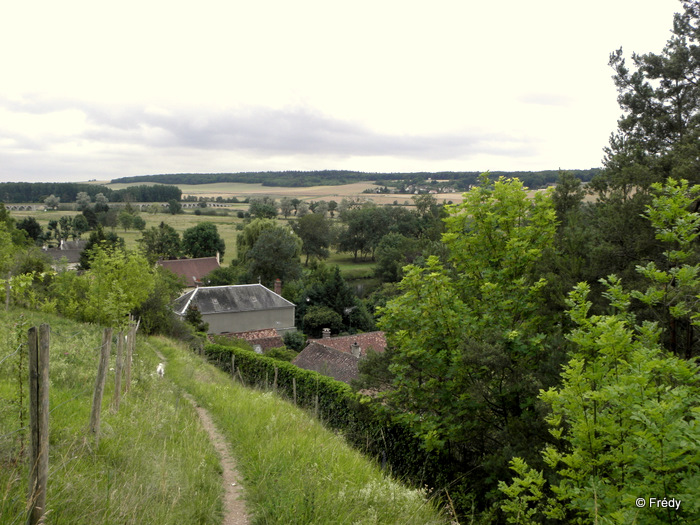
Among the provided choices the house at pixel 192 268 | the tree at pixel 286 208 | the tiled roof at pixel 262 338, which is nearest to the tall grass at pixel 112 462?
the tiled roof at pixel 262 338

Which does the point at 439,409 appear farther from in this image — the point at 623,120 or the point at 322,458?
the point at 623,120

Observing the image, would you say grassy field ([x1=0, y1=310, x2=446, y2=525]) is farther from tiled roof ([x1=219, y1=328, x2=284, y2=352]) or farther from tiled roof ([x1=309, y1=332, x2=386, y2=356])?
tiled roof ([x1=219, y1=328, x2=284, y2=352])

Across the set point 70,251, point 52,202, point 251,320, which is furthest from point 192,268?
point 52,202

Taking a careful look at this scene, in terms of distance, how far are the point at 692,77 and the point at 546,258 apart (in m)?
14.0

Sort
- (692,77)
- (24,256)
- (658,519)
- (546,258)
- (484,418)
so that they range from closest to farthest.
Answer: (658,519) → (484,418) → (546,258) → (692,77) → (24,256)

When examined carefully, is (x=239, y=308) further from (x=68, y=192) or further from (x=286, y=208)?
(x=68, y=192)

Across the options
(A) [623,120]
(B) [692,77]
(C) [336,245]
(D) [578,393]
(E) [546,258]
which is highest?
(B) [692,77]

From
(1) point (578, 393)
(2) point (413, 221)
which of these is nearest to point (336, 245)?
(2) point (413, 221)

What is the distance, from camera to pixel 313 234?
8306 centimetres

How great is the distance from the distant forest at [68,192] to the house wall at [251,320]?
4911 inches

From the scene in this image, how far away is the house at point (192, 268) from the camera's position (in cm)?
6263

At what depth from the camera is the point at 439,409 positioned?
952cm

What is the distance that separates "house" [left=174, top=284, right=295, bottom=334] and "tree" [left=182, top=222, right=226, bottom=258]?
35.6 meters

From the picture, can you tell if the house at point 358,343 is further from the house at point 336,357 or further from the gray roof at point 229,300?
the gray roof at point 229,300
